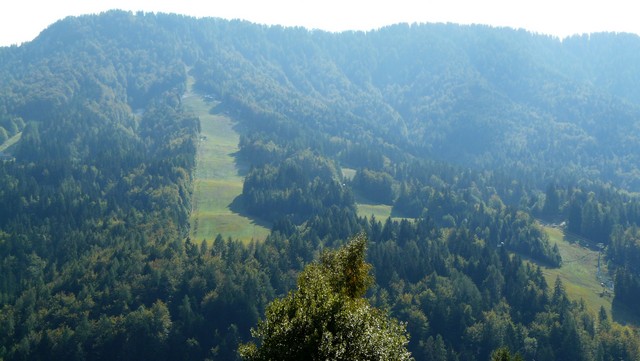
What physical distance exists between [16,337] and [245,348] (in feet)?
381

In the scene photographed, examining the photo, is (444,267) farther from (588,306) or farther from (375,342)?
(375,342)

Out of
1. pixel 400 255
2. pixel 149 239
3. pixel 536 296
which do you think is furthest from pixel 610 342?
pixel 149 239

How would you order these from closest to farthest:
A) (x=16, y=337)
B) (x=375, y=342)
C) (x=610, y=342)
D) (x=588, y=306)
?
1. (x=375, y=342)
2. (x=16, y=337)
3. (x=610, y=342)
4. (x=588, y=306)

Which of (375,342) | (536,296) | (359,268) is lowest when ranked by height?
(536,296)

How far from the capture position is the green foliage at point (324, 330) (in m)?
40.5

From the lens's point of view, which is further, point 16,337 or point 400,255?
point 400,255

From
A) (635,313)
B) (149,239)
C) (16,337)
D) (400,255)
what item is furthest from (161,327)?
(635,313)

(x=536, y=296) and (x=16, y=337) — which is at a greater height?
(x=536, y=296)

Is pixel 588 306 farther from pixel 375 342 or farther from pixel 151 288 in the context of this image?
pixel 375 342

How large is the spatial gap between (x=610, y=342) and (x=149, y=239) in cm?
12948

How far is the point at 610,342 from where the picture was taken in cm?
15050

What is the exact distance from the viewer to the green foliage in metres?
40.5

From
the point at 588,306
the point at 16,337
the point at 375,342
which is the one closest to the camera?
the point at 375,342

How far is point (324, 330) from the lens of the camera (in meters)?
40.2
